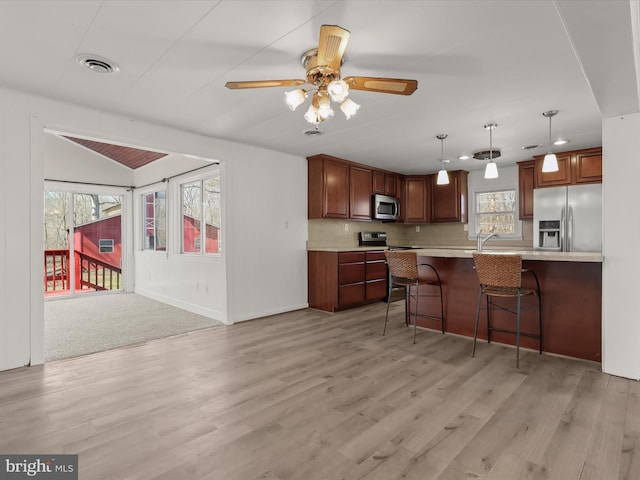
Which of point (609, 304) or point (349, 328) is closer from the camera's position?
point (609, 304)

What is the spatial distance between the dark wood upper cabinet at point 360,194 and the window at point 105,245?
4922 mm

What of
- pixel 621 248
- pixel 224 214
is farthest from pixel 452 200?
pixel 224 214

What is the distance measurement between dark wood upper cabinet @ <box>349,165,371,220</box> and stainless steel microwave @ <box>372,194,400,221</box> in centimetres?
14

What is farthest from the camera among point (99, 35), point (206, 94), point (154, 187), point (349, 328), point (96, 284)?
point (96, 284)

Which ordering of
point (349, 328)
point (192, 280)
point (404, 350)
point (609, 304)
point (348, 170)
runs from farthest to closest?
point (348, 170)
point (192, 280)
point (349, 328)
point (404, 350)
point (609, 304)

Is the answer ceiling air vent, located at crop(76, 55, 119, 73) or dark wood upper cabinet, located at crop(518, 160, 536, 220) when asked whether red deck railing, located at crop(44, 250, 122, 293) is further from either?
dark wood upper cabinet, located at crop(518, 160, 536, 220)

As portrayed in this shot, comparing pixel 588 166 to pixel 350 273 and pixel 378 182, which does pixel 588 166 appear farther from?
pixel 350 273

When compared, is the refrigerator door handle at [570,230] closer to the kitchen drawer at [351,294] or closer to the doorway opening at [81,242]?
the kitchen drawer at [351,294]

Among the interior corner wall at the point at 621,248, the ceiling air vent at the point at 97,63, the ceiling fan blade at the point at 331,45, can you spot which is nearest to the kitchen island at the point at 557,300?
the interior corner wall at the point at 621,248

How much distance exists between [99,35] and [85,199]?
556cm

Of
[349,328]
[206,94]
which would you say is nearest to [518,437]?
[349,328]

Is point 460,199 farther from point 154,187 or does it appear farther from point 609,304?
point 154,187

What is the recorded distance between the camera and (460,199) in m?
6.36

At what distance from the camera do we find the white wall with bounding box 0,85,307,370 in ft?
9.40
